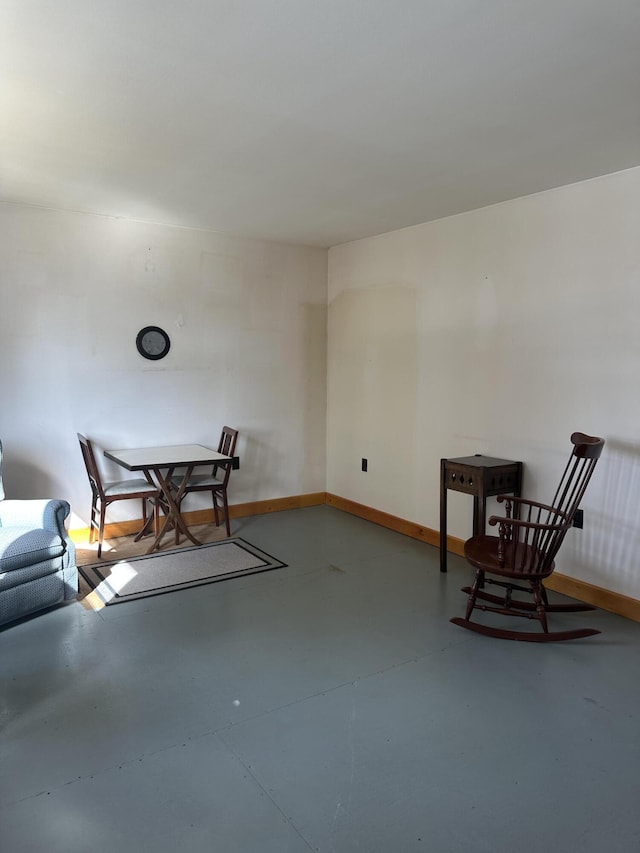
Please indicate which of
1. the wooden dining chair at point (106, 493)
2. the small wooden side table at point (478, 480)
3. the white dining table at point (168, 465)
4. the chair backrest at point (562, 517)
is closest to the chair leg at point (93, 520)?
the wooden dining chair at point (106, 493)

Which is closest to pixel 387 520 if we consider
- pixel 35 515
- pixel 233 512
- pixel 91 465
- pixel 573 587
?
pixel 233 512

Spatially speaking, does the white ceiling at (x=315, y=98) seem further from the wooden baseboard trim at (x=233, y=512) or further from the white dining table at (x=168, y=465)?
the wooden baseboard trim at (x=233, y=512)

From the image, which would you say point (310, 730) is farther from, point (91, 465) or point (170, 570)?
point (91, 465)

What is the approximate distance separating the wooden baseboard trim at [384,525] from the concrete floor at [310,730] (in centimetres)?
16

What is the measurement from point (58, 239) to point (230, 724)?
11.4ft

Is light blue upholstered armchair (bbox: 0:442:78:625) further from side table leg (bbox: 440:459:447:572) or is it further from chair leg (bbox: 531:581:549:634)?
chair leg (bbox: 531:581:549:634)

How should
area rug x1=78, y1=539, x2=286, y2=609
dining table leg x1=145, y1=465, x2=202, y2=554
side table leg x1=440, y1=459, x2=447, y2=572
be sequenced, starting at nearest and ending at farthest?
area rug x1=78, y1=539, x2=286, y2=609 → side table leg x1=440, y1=459, x2=447, y2=572 → dining table leg x1=145, y1=465, x2=202, y2=554

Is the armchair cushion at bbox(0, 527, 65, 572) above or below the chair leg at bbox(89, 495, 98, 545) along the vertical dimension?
above

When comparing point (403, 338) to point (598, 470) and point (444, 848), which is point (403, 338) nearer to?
point (598, 470)

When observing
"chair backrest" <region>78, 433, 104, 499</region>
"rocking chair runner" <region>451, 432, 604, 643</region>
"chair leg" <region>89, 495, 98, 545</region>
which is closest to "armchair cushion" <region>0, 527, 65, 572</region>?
"chair backrest" <region>78, 433, 104, 499</region>

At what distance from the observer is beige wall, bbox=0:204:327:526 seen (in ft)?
13.2

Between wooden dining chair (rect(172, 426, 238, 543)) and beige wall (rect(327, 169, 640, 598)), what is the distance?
1.16m

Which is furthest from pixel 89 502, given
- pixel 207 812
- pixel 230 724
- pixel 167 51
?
pixel 167 51

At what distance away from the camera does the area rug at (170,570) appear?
340 centimetres
